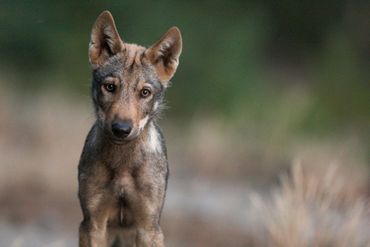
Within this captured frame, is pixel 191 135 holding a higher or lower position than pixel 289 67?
lower

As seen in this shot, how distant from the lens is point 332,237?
1223 cm

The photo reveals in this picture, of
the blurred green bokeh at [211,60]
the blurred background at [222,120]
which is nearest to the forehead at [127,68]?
the blurred background at [222,120]

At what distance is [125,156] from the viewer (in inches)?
352

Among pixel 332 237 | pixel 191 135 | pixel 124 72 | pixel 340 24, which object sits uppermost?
pixel 340 24

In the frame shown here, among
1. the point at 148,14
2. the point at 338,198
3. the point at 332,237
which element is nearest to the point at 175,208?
the point at 338,198

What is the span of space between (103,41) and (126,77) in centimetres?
34

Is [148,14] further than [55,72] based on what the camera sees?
Yes

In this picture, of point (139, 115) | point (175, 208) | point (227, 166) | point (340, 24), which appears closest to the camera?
point (139, 115)

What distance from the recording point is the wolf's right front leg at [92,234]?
8898 mm

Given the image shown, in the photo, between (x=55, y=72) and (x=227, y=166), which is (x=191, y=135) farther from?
(x=55, y=72)

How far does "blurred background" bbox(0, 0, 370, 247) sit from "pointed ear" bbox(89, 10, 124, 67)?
2023 mm

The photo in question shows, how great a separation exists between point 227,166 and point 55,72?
5.05 m

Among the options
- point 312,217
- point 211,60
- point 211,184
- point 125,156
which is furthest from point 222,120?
point 125,156

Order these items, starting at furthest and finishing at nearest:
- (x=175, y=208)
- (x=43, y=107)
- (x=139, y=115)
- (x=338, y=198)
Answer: (x=43, y=107), (x=175, y=208), (x=338, y=198), (x=139, y=115)
